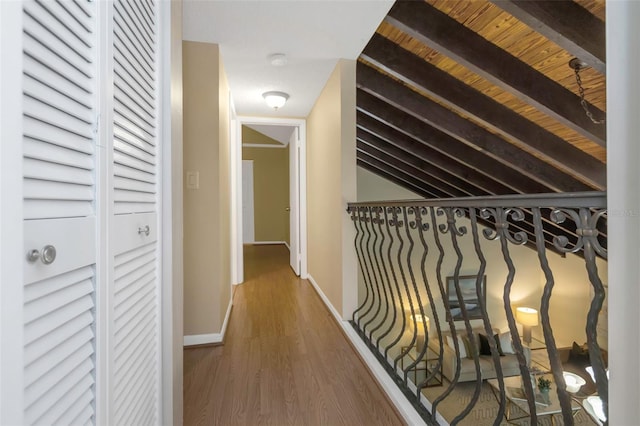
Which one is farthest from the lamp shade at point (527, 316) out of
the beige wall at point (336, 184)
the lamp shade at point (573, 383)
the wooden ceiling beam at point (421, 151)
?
the beige wall at point (336, 184)

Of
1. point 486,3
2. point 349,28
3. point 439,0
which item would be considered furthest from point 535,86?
point 349,28

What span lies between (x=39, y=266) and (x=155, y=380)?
31.1 inches

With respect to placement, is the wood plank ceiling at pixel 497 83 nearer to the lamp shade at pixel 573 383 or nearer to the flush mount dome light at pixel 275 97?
the flush mount dome light at pixel 275 97

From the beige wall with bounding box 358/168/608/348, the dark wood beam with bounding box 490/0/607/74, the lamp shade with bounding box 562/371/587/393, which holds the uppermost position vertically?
the dark wood beam with bounding box 490/0/607/74

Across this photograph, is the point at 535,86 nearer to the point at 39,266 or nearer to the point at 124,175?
the point at 124,175

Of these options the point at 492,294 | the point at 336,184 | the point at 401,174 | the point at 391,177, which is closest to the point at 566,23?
the point at 336,184

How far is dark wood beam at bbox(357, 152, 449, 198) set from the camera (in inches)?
219

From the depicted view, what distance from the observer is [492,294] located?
6395 mm

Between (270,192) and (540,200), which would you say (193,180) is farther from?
(270,192)

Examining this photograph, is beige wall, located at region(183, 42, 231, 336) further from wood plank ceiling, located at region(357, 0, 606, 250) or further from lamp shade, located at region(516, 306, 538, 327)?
lamp shade, located at region(516, 306, 538, 327)

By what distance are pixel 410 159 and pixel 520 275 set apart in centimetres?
424

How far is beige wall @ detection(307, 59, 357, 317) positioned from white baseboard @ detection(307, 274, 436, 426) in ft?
0.79

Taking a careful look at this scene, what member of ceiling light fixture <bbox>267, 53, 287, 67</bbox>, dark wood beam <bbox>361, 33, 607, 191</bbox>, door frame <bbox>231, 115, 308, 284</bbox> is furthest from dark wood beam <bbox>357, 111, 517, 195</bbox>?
ceiling light fixture <bbox>267, 53, 287, 67</bbox>

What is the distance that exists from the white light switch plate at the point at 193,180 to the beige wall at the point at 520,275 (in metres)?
4.19
